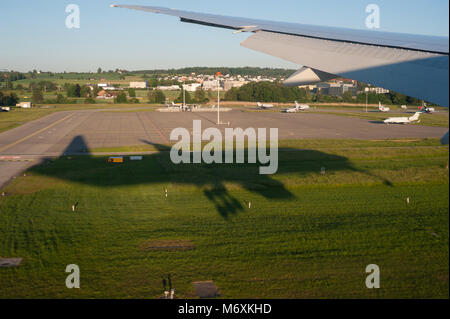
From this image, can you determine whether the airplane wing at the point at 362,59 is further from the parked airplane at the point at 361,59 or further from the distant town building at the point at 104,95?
the distant town building at the point at 104,95

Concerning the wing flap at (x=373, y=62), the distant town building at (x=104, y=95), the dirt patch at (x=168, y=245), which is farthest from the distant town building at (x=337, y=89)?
the wing flap at (x=373, y=62)

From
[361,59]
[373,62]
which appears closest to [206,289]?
[361,59]

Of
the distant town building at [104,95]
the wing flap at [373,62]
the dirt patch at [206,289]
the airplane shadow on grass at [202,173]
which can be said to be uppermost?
the distant town building at [104,95]

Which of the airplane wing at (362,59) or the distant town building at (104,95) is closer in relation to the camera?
the airplane wing at (362,59)

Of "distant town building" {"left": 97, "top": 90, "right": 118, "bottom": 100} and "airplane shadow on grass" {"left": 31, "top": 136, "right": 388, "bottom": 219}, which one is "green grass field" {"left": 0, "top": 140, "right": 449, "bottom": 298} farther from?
"distant town building" {"left": 97, "top": 90, "right": 118, "bottom": 100}

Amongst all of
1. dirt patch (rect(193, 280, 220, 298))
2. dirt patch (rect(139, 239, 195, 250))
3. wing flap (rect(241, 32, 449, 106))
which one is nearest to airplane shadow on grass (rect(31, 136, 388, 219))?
dirt patch (rect(139, 239, 195, 250))
